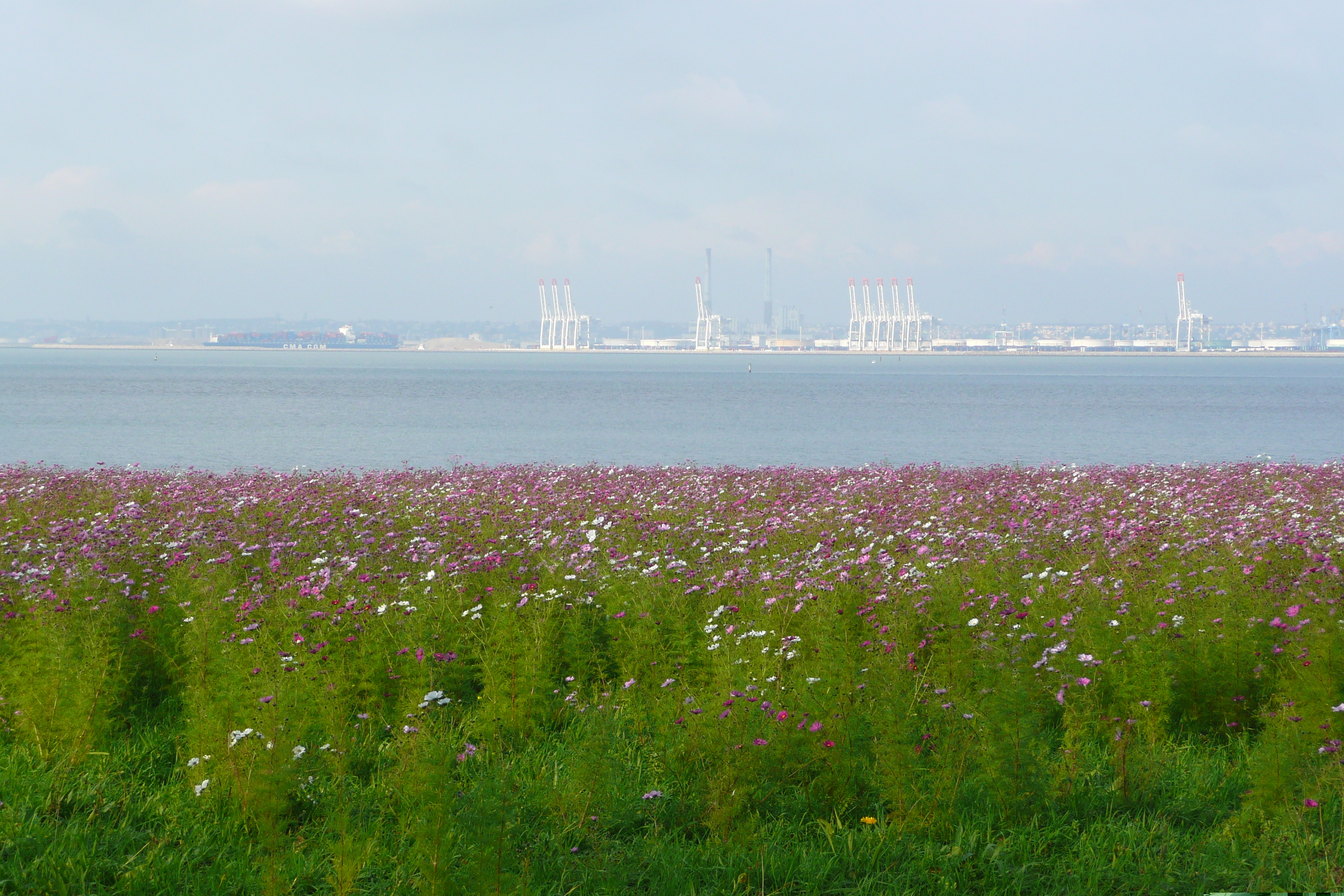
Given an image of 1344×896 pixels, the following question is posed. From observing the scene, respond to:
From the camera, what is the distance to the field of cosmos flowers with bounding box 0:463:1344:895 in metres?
3.90

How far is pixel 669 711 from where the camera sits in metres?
5.21

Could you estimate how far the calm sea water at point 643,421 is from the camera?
30.2m

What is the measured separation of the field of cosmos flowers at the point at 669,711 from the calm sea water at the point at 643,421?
37.0ft

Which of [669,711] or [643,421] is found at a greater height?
[669,711]

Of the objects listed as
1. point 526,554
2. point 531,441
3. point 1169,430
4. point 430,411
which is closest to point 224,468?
point 531,441

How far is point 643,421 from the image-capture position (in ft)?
154

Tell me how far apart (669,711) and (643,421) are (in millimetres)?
41949

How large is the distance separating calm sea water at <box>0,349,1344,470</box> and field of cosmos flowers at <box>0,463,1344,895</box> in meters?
11.3

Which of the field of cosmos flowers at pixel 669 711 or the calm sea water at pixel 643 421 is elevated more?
the field of cosmos flowers at pixel 669 711

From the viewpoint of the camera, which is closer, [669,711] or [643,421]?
[669,711]

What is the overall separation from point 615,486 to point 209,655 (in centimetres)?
709

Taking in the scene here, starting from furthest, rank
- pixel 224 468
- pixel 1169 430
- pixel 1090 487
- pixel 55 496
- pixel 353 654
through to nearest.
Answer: pixel 1169 430 → pixel 224 468 → pixel 1090 487 → pixel 55 496 → pixel 353 654

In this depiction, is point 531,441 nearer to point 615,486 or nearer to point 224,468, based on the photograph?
point 224,468

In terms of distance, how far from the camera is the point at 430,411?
52.9m
